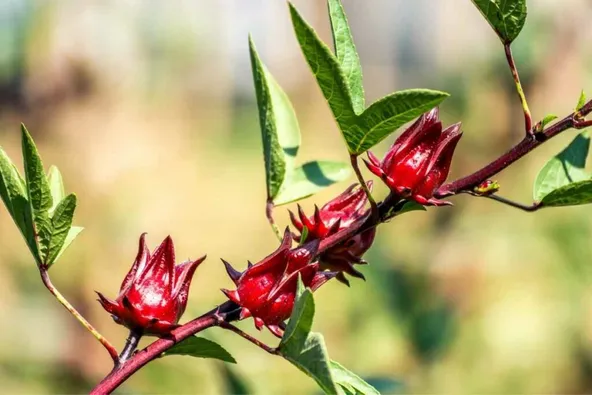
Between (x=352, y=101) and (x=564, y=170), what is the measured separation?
0.80ft

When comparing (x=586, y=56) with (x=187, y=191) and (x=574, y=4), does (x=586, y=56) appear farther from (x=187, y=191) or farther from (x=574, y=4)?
(x=187, y=191)

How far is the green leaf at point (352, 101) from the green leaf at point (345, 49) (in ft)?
0.07

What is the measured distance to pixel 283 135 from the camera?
76 centimetres

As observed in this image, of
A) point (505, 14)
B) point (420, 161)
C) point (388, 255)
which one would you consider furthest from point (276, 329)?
point (388, 255)

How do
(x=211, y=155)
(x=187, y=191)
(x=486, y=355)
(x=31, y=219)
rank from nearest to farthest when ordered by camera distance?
(x=31, y=219), (x=486, y=355), (x=187, y=191), (x=211, y=155)

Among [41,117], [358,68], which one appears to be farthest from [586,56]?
[358,68]

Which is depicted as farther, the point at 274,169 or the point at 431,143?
the point at 274,169

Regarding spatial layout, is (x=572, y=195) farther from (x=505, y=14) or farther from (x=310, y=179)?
(x=310, y=179)

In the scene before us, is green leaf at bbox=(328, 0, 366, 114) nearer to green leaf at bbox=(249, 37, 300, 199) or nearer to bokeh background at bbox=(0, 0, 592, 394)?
green leaf at bbox=(249, 37, 300, 199)

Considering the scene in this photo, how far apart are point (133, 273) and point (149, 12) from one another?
4.88m

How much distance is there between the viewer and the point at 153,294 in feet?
1.84

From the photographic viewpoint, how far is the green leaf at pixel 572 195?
572 millimetres

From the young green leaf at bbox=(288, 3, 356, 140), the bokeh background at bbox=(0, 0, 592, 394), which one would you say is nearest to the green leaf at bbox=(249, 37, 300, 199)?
the young green leaf at bbox=(288, 3, 356, 140)

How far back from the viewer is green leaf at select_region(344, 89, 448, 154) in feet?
1.57
